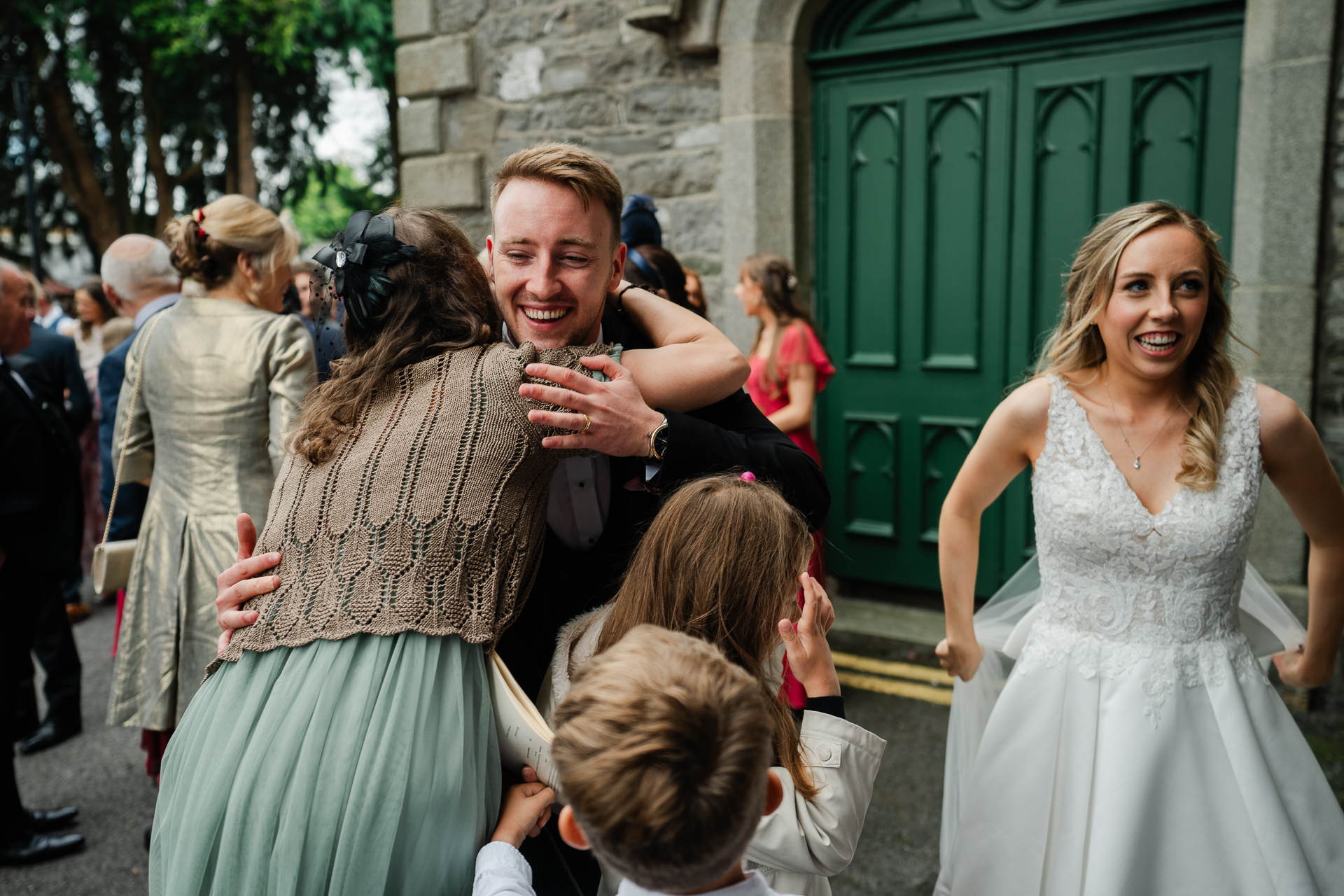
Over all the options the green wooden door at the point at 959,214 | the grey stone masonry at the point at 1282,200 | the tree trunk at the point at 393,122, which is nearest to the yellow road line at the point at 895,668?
the green wooden door at the point at 959,214

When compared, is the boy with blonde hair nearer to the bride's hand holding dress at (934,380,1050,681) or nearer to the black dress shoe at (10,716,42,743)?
the bride's hand holding dress at (934,380,1050,681)

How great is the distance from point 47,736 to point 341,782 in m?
3.96

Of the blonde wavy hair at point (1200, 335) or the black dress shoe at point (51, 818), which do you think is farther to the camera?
the black dress shoe at point (51, 818)

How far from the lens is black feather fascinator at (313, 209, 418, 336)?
1.69 m

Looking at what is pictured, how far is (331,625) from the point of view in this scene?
146 cm

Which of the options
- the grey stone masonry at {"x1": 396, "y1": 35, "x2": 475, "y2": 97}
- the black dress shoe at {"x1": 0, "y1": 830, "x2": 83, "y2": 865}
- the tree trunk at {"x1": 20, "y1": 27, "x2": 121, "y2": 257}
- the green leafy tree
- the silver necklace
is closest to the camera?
the silver necklace

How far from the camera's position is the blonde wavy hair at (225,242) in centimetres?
323

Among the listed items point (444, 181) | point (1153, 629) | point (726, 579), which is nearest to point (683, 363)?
point (726, 579)

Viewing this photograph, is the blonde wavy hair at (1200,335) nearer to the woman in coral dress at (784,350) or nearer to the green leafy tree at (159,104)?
the woman in coral dress at (784,350)

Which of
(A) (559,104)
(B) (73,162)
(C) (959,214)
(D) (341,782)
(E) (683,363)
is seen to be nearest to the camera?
(D) (341,782)

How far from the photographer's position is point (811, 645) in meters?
1.59

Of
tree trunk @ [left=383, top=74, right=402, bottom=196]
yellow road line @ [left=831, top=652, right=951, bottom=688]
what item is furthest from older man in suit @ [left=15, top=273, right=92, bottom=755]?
tree trunk @ [left=383, top=74, right=402, bottom=196]

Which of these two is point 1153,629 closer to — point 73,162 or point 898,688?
point 898,688

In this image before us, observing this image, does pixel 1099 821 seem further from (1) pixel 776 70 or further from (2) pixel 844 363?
(1) pixel 776 70
